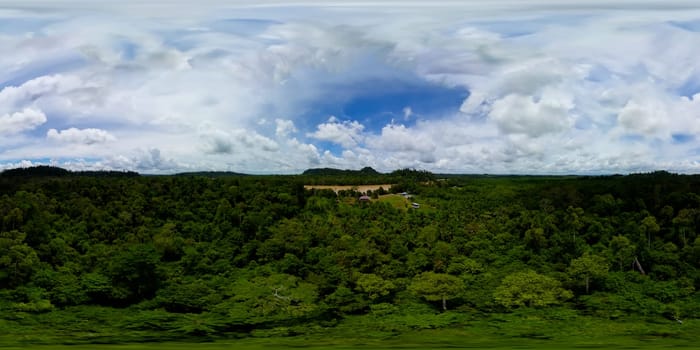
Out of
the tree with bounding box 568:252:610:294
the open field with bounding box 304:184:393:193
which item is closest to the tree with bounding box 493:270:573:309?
the tree with bounding box 568:252:610:294

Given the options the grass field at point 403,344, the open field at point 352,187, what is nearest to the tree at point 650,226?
the grass field at point 403,344

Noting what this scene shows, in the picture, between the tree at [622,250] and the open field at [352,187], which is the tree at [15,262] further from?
the tree at [622,250]

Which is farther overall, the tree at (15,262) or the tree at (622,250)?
the tree at (622,250)

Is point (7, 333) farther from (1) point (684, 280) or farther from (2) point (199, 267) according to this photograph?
(1) point (684, 280)

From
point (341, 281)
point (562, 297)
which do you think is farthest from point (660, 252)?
point (341, 281)

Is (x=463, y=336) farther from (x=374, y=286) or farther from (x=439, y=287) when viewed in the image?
(x=374, y=286)

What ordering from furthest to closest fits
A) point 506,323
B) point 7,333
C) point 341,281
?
point 341,281
point 506,323
point 7,333
